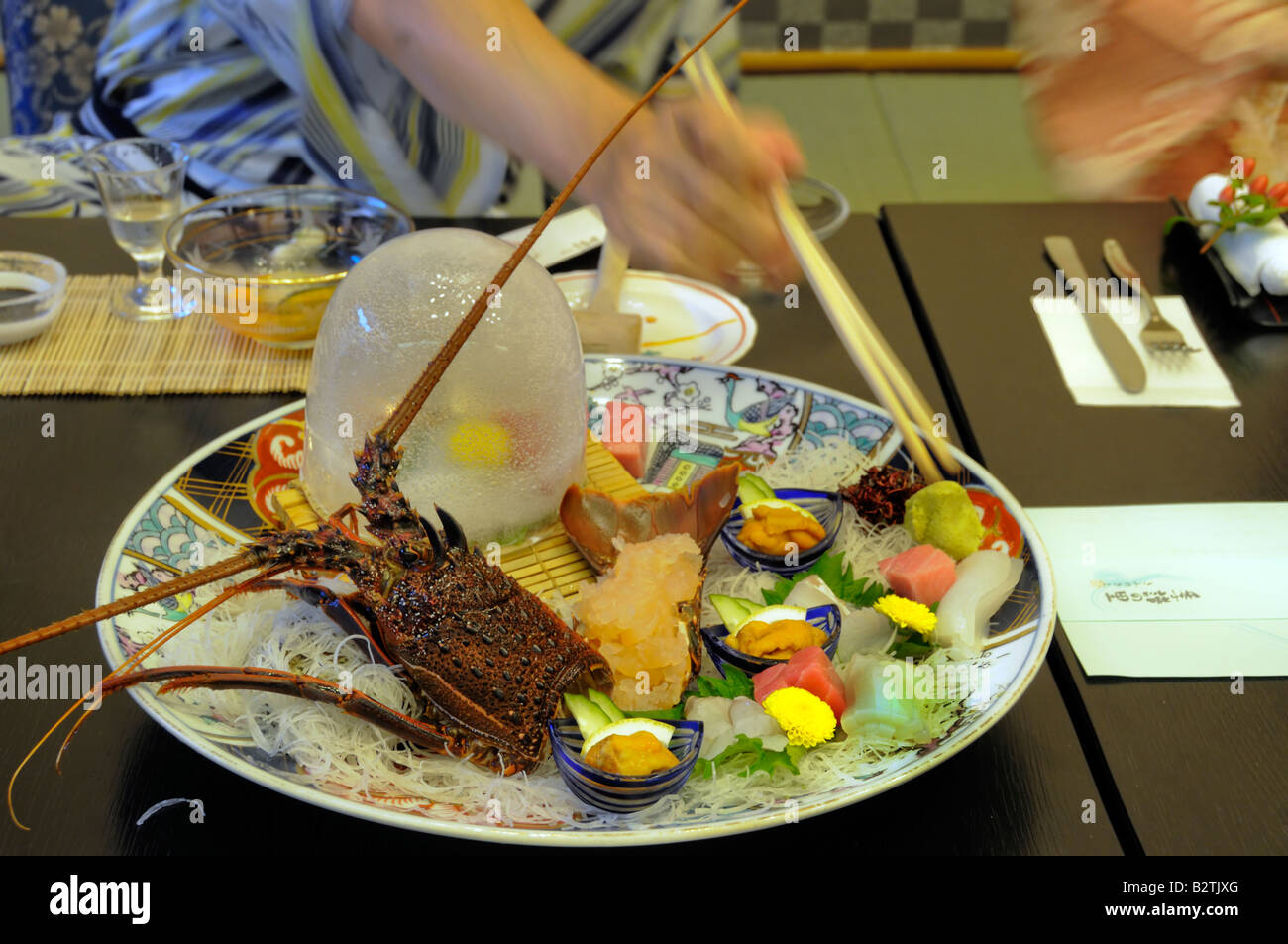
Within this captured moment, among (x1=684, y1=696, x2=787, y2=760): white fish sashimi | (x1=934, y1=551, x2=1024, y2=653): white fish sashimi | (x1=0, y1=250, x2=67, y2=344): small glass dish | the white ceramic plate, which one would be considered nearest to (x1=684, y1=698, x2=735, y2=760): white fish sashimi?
(x1=684, y1=696, x2=787, y2=760): white fish sashimi

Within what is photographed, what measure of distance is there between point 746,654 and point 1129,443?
0.82m

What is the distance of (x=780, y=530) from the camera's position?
1425 mm

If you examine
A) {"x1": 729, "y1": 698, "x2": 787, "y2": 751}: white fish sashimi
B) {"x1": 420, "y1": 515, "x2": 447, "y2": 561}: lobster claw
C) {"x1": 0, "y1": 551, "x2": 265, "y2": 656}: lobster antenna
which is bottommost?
{"x1": 729, "y1": 698, "x2": 787, "y2": 751}: white fish sashimi

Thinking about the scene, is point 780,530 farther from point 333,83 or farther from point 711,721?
point 333,83

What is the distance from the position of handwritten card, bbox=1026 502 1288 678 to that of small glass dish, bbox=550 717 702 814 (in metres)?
0.49

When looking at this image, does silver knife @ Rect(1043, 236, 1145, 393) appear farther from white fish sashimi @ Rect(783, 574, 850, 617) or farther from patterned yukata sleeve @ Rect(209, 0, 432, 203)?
patterned yukata sleeve @ Rect(209, 0, 432, 203)

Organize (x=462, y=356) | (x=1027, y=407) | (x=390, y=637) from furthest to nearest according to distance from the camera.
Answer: (x=1027, y=407)
(x=462, y=356)
(x=390, y=637)

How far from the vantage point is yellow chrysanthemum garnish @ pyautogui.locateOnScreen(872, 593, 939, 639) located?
127cm

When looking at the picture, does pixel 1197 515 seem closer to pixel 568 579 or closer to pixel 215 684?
pixel 568 579

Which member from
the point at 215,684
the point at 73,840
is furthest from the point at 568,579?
the point at 73,840

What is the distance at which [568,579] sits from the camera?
1.44 metres
